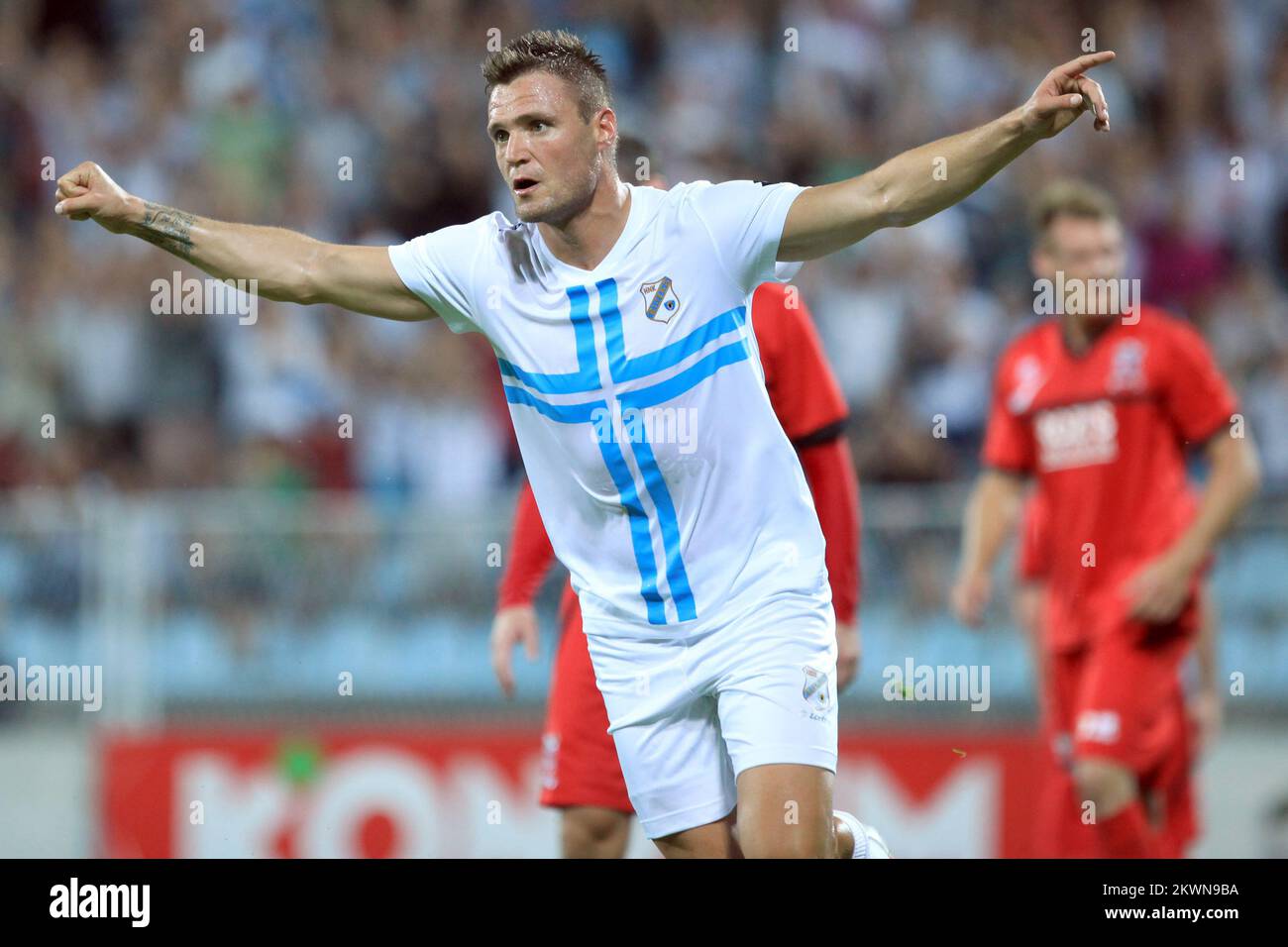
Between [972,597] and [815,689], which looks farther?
[972,597]

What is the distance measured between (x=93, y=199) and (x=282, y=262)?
517 mm

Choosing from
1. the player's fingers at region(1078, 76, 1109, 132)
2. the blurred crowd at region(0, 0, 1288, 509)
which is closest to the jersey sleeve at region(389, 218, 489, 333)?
the player's fingers at region(1078, 76, 1109, 132)

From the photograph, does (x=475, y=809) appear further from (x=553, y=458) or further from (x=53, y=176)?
(x=53, y=176)

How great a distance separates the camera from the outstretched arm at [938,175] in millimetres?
4312

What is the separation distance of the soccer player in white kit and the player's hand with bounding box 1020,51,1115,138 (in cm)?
47

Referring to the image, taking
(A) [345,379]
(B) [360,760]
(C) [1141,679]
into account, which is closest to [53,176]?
(A) [345,379]

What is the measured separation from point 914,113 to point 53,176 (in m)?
5.79

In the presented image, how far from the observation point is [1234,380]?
10422 mm

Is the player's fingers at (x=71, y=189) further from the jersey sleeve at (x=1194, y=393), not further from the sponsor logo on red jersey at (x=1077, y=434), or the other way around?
the jersey sleeve at (x=1194, y=393)

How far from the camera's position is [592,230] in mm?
4891

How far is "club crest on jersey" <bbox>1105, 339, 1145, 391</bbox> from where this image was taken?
7.19m

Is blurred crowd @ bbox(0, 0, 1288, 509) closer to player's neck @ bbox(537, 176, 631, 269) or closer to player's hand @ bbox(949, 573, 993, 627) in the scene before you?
player's hand @ bbox(949, 573, 993, 627)

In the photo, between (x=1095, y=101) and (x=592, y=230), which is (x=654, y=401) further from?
(x=1095, y=101)

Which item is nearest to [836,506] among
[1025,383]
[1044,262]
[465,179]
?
[1025,383]
